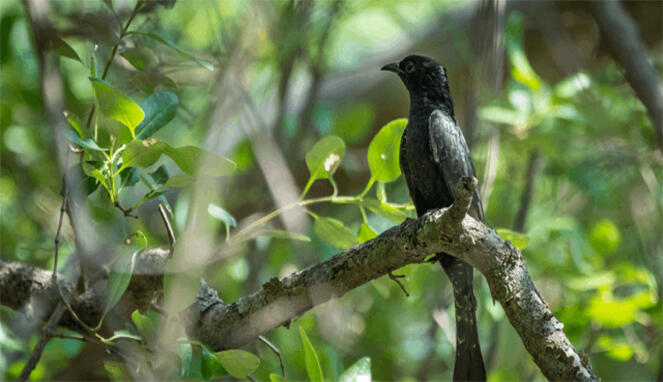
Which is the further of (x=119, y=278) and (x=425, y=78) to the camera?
(x=425, y=78)

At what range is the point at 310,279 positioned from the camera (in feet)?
7.66

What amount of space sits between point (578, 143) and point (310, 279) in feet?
10.4

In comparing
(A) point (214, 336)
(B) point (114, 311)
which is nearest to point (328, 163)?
(A) point (214, 336)

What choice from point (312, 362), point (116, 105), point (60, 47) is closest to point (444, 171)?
point (312, 362)

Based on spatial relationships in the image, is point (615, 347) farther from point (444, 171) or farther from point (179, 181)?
point (179, 181)

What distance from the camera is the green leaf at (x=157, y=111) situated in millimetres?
2172

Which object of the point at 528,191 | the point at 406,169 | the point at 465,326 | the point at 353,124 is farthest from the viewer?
the point at 353,124

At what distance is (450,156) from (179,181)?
4.42 ft

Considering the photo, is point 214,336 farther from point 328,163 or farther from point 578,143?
point 578,143

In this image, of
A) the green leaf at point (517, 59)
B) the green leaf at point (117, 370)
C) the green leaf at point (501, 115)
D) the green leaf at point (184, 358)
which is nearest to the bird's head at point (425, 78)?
the green leaf at point (501, 115)

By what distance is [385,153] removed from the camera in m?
2.55

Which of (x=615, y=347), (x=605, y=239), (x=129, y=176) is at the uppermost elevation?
(x=605, y=239)

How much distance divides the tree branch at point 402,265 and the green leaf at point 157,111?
0.67m

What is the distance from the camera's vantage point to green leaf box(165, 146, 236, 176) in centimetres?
186
